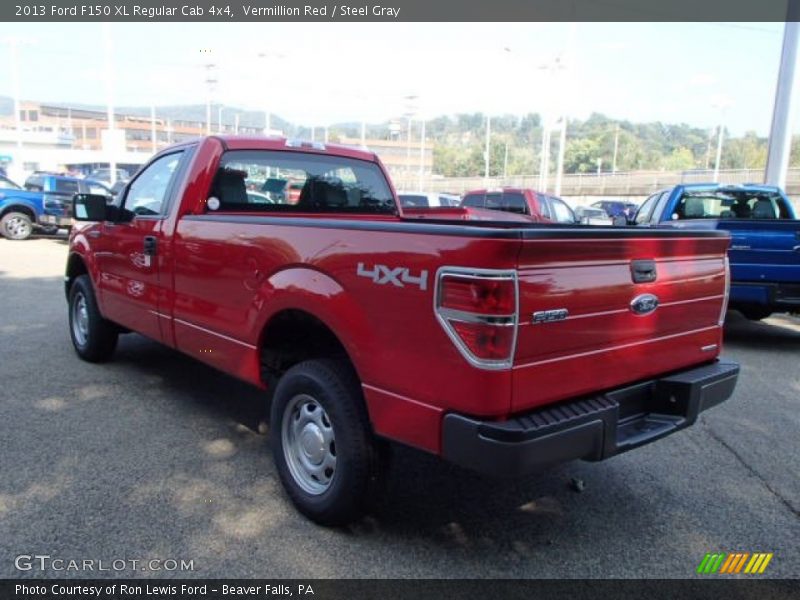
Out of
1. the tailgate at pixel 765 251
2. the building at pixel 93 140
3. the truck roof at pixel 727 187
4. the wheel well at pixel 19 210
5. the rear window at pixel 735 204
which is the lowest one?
the wheel well at pixel 19 210

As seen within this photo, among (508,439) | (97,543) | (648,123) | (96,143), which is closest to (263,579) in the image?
(97,543)

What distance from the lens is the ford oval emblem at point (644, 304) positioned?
2.91 meters

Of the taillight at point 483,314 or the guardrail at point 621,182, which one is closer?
the taillight at point 483,314

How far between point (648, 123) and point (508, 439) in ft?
475

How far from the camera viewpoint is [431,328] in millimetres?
2482

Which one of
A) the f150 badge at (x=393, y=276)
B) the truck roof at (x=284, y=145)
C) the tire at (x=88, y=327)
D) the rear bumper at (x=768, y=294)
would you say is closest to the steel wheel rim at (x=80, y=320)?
the tire at (x=88, y=327)

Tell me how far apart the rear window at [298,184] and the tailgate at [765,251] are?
433 centimetres

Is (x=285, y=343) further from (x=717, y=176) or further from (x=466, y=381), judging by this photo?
(x=717, y=176)

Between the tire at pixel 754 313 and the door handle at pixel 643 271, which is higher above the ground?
the door handle at pixel 643 271

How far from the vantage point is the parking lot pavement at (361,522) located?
2.94 meters

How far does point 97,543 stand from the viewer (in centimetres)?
297

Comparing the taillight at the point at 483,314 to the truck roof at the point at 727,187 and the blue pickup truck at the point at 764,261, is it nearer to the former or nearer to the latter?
the blue pickup truck at the point at 764,261

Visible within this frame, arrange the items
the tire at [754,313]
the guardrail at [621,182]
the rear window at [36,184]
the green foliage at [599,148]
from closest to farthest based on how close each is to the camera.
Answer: the tire at [754,313], the rear window at [36,184], the guardrail at [621,182], the green foliage at [599,148]

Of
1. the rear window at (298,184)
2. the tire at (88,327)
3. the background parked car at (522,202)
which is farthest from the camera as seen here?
the background parked car at (522,202)
